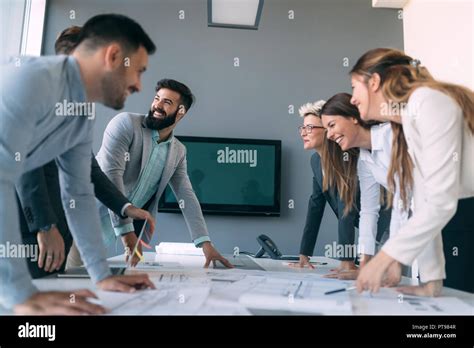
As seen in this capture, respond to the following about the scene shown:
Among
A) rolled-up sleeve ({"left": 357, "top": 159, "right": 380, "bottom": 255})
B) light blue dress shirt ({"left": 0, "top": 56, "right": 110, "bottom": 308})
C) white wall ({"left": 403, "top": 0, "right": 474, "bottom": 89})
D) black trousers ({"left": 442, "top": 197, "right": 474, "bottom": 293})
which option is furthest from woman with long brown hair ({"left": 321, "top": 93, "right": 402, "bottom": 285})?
light blue dress shirt ({"left": 0, "top": 56, "right": 110, "bottom": 308})

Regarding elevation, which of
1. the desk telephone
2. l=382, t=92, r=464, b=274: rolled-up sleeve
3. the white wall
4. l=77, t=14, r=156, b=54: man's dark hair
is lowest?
the desk telephone

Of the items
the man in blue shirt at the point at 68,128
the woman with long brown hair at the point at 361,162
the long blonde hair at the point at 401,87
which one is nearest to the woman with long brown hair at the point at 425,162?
the long blonde hair at the point at 401,87

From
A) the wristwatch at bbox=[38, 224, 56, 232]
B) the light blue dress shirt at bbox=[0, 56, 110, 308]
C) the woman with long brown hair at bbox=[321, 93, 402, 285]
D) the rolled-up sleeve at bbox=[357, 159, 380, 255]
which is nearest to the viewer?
the light blue dress shirt at bbox=[0, 56, 110, 308]

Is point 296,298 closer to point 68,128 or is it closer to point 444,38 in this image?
point 68,128

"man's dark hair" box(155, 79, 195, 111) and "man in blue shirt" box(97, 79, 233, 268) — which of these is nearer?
"man in blue shirt" box(97, 79, 233, 268)

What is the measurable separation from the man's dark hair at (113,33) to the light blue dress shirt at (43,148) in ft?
0.20

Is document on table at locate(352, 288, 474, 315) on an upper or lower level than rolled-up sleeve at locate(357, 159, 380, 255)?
lower

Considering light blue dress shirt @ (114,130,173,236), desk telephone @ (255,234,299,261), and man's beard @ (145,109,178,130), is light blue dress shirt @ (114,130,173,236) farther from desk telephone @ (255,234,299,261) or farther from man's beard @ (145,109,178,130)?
desk telephone @ (255,234,299,261)

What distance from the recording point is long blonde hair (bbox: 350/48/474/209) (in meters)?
0.75

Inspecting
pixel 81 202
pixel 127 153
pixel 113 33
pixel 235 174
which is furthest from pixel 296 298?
pixel 235 174

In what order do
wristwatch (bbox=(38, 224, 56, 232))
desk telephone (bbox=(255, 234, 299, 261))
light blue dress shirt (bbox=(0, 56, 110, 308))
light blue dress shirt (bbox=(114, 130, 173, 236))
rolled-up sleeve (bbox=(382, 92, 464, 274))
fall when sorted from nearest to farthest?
light blue dress shirt (bbox=(0, 56, 110, 308)) < rolled-up sleeve (bbox=(382, 92, 464, 274)) < wristwatch (bbox=(38, 224, 56, 232)) < light blue dress shirt (bbox=(114, 130, 173, 236)) < desk telephone (bbox=(255, 234, 299, 261))

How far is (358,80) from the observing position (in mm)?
891

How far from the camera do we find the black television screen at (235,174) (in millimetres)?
2232
